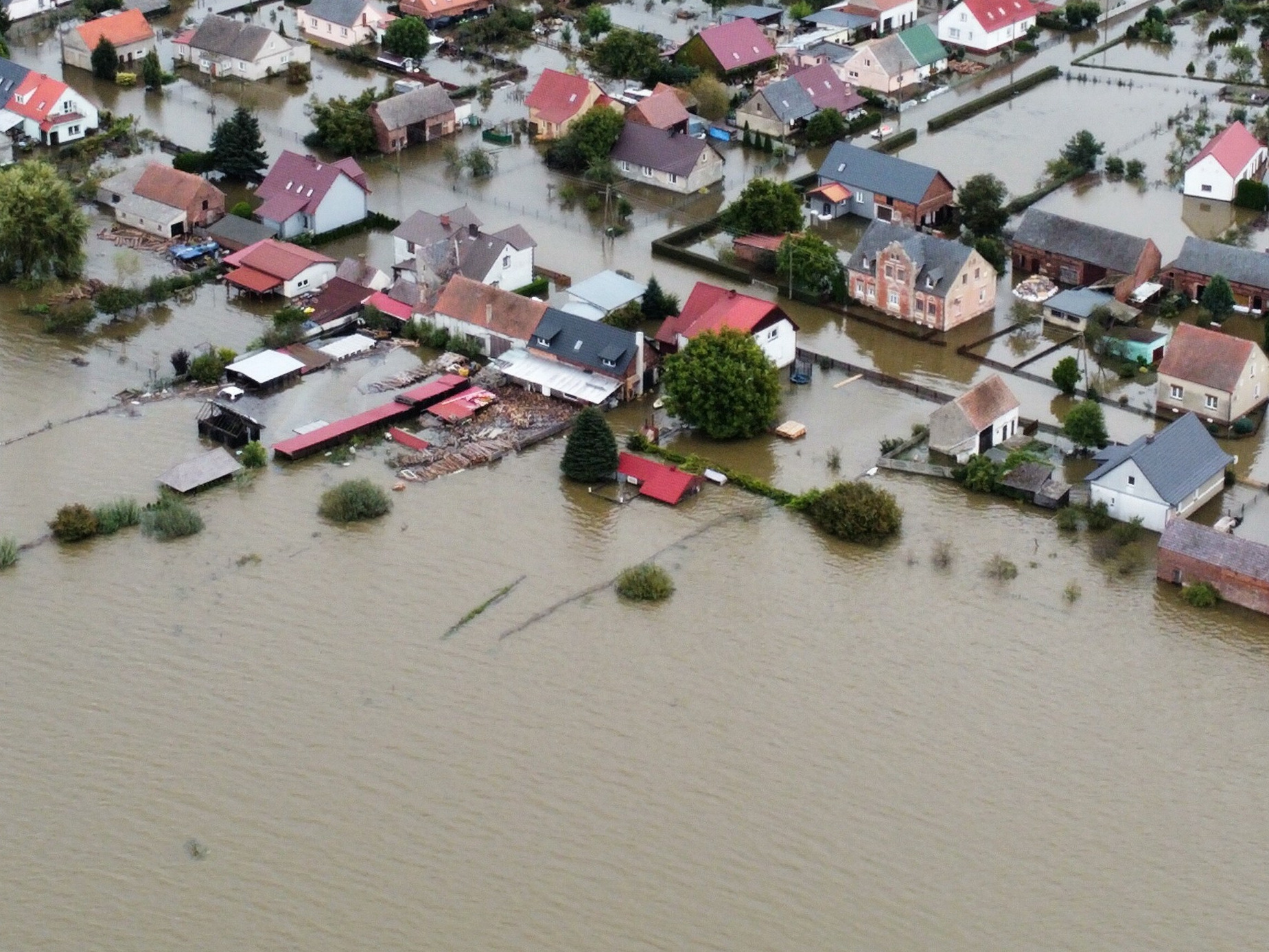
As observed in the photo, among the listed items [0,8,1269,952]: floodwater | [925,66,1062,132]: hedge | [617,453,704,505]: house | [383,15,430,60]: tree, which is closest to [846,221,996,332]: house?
[0,8,1269,952]: floodwater

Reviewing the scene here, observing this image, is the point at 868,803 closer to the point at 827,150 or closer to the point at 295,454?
the point at 295,454

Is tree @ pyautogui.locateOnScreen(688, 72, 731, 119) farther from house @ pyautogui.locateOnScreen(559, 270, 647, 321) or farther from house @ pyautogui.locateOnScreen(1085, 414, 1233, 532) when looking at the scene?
house @ pyautogui.locateOnScreen(1085, 414, 1233, 532)

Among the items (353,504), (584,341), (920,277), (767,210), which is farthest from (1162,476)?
(767,210)

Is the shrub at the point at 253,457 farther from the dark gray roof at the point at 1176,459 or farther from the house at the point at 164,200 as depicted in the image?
the dark gray roof at the point at 1176,459

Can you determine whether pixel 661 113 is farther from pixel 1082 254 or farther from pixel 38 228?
pixel 38 228

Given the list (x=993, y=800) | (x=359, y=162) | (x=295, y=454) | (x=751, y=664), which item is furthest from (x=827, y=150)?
(x=993, y=800)

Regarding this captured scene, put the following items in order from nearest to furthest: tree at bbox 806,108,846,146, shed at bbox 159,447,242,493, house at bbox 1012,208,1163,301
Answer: shed at bbox 159,447,242,493, house at bbox 1012,208,1163,301, tree at bbox 806,108,846,146
